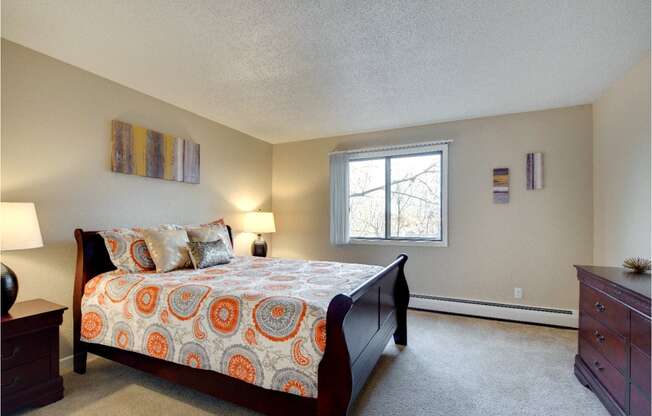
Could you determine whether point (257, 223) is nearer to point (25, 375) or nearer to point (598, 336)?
point (25, 375)

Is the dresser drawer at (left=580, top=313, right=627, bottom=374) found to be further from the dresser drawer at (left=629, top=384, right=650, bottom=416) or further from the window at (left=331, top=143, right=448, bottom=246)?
the window at (left=331, top=143, right=448, bottom=246)

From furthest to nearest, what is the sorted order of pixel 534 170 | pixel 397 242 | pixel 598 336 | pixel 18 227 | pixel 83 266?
1. pixel 397 242
2. pixel 534 170
3. pixel 83 266
4. pixel 598 336
5. pixel 18 227

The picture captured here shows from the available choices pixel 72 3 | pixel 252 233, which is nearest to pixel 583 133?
pixel 252 233

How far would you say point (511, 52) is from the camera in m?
2.24

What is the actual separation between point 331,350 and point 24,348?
6.24 feet

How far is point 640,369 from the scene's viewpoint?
1.55 m

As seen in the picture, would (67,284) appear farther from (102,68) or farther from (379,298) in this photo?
(379,298)

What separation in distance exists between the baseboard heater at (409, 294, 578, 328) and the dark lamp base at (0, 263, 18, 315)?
375 cm

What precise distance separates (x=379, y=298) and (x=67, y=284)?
248 cm

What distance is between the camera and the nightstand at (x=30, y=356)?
69.7 inches

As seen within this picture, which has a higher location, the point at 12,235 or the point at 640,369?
the point at 12,235

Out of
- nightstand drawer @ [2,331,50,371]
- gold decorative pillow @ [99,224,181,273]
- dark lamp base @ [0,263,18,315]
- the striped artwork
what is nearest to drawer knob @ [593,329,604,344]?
gold decorative pillow @ [99,224,181,273]

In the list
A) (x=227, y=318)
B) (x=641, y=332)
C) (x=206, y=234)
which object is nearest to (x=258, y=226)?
(x=206, y=234)

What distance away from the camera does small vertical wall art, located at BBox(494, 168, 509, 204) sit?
355 cm
